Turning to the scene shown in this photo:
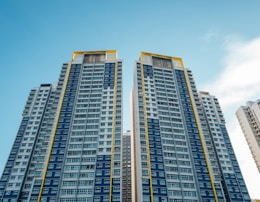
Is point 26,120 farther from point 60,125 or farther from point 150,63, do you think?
point 150,63

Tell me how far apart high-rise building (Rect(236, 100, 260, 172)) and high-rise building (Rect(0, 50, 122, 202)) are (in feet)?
209

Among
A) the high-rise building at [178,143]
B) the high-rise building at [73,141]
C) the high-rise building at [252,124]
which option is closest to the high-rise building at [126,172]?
the high-rise building at [178,143]

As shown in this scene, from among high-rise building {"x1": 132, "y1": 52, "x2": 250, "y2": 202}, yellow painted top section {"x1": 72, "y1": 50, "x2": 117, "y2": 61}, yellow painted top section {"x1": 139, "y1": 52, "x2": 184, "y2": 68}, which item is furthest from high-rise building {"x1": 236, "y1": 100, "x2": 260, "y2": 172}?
yellow painted top section {"x1": 72, "y1": 50, "x2": 117, "y2": 61}

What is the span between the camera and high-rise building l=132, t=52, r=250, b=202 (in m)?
56.6

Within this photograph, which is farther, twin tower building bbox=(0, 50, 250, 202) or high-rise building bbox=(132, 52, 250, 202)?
high-rise building bbox=(132, 52, 250, 202)

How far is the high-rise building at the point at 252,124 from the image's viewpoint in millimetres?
93562

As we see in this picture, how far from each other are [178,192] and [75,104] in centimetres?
4093

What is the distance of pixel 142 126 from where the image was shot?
66.1 metres

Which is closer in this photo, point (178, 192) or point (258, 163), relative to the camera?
point (178, 192)

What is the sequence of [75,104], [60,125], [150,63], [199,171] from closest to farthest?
[199,171]
[60,125]
[75,104]
[150,63]

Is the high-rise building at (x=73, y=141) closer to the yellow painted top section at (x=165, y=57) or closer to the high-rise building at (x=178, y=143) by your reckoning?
the high-rise building at (x=178, y=143)

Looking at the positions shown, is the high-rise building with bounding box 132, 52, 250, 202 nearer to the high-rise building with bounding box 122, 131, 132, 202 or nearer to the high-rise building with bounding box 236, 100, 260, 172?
the high-rise building with bounding box 122, 131, 132, 202

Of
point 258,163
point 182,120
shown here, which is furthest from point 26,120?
point 258,163

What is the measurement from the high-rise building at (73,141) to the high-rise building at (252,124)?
63.8 meters
